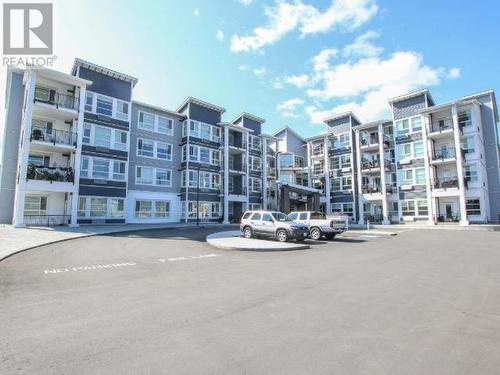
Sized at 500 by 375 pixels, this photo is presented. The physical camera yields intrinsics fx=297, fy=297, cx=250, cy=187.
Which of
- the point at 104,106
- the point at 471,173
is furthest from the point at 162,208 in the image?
the point at 471,173

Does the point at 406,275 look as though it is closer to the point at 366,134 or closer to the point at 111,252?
the point at 111,252

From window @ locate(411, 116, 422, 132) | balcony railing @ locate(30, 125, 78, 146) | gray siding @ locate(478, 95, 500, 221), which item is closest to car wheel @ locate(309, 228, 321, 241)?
balcony railing @ locate(30, 125, 78, 146)

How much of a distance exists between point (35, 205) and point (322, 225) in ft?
85.1

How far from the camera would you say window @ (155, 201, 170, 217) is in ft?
115

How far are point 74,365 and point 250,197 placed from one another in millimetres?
39202

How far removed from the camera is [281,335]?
4.75 metres

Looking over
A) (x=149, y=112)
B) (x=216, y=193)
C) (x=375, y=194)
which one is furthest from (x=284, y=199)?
(x=149, y=112)

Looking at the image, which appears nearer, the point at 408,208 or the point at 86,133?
the point at 86,133

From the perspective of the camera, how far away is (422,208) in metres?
37.8

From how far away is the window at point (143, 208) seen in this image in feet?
110

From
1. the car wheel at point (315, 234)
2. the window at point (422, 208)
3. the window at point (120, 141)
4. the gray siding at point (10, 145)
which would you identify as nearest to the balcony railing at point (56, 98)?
the gray siding at point (10, 145)

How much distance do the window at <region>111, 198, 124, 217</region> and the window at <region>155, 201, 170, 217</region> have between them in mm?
4225

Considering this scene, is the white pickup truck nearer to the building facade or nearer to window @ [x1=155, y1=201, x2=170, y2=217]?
the building facade

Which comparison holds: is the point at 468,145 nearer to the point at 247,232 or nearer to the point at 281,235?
the point at 281,235
